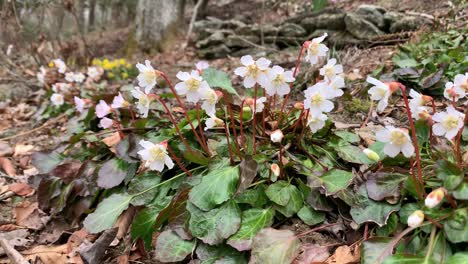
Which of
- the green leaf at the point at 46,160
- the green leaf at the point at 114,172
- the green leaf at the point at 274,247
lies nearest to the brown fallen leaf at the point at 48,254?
the green leaf at the point at 114,172

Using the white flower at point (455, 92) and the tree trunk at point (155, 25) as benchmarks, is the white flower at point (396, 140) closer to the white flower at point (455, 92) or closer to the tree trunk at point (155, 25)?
the white flower at point (455, 92)

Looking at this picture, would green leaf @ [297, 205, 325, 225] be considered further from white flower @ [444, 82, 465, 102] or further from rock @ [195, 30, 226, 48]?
rock @ [195, 30, 226, 48]

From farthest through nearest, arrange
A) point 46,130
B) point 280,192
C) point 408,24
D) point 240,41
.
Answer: point 240,41 → point 408,24 → point 46,130 → point 280,192

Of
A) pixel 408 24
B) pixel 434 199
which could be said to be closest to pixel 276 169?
pixel 434 199

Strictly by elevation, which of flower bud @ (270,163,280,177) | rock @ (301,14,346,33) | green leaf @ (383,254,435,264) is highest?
green leaf @ (383,254,435,264)

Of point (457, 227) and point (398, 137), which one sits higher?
point (398, 137)

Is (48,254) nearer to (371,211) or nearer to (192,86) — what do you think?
(192,86)

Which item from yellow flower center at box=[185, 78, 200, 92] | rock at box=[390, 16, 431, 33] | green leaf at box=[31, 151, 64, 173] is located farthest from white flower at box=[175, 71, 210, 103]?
rock at box=[390, 16, 431, 33]
